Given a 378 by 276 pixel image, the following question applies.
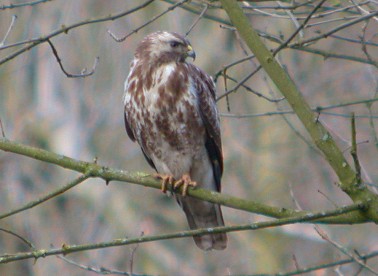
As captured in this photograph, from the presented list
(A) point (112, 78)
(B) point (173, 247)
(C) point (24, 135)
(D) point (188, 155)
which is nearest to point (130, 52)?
(A) point (112, 78)

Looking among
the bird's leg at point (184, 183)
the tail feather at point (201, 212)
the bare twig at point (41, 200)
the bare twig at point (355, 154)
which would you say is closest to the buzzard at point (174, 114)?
the bird's leg at point (184, 183)

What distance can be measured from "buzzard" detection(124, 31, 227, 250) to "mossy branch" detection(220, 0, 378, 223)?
1.33m

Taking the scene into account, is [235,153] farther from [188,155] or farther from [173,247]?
[188,155]

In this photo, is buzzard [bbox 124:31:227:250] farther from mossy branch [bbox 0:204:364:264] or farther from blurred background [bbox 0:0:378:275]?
blurred background [bbox 0:0:378:275]

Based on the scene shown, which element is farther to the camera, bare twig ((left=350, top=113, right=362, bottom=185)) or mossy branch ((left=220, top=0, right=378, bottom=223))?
mossy branch ((left=220, top=0, right=378, bottom=223))

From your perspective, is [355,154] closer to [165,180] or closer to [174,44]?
[165,180]

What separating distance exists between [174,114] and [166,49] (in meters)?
0.55

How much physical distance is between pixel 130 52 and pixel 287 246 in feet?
12.6

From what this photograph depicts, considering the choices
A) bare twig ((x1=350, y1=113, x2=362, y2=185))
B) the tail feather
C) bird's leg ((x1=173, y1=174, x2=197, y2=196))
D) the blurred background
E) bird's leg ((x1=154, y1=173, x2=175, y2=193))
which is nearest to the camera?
bare twig ((x1=350, y1=113, x2=362, y2=185))

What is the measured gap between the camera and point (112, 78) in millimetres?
15484

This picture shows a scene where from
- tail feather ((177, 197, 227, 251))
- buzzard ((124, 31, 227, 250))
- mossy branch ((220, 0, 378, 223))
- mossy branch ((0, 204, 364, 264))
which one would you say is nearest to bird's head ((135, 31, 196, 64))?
buzzard ((124, 31, 227, 250))

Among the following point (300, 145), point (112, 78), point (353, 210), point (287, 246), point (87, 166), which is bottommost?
point (353, 210)

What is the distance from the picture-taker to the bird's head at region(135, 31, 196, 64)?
6.53m

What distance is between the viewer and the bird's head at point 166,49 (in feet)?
21.4
